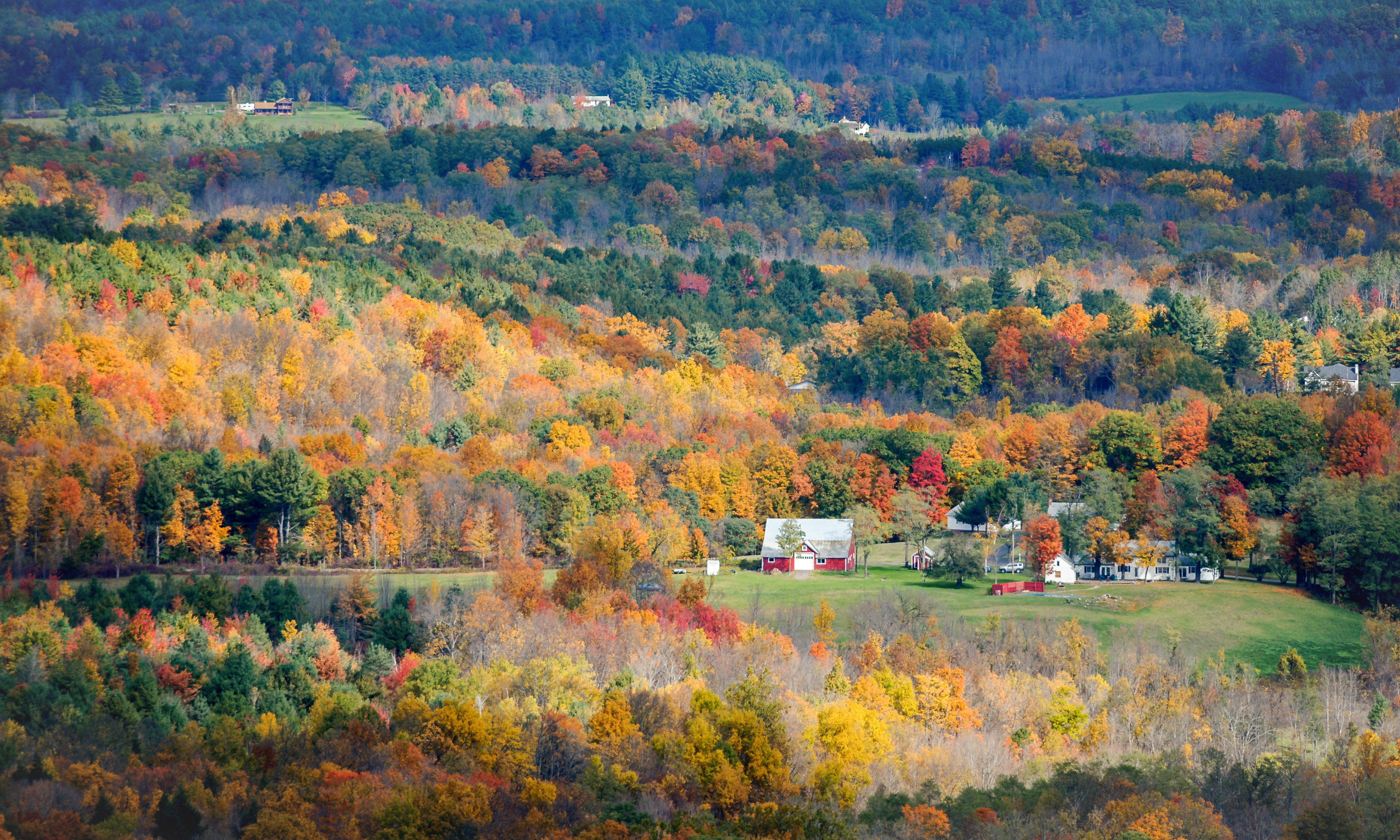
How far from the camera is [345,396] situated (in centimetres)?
11644

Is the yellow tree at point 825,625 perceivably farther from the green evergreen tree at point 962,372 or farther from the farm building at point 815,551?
the green evergreen tree at point 962,372

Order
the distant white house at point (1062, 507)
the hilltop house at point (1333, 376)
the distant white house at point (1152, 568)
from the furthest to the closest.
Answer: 1. the hilltop house at point (1333, 376)
2. the distant white house at point (1062, 507)
3. the distant white house at point (1152, 568)

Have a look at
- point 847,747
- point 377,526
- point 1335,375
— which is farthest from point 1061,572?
point 1335,375

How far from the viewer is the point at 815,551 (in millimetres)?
100125

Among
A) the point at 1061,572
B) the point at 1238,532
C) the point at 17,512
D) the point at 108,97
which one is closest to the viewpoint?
the point at 17,512

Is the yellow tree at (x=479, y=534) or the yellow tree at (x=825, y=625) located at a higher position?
the yellow tree at (x=479, y=534)

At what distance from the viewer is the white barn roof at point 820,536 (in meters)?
100

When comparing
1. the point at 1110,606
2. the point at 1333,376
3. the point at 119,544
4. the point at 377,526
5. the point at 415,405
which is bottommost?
the point at 1110,606

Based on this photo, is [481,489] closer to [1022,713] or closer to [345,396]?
[345,396]

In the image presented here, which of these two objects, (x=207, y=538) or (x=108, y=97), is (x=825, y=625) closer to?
(x=207, y=538)

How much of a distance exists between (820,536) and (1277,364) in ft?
183

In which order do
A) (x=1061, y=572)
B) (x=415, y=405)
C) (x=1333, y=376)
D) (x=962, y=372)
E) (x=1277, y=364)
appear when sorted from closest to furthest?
(x=1061, y=572) < (x=415, y=405) < (x=1333, y=376) < (x=1277, y=364) < (x=962, y=372)

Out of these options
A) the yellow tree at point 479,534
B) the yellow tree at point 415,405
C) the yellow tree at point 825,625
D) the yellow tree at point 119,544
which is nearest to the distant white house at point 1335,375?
the yellow tree at point 825,625

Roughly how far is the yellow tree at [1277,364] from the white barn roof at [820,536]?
48.9 metres
